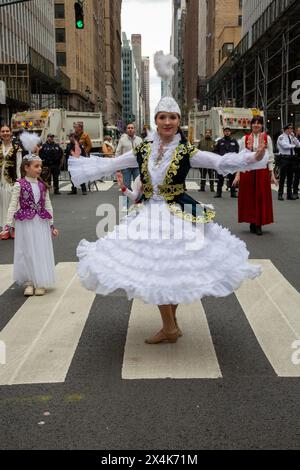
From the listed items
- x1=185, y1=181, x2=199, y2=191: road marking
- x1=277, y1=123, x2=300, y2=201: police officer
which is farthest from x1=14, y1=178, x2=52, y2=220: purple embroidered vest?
x1=185, y1=181, x2=199, y2=191: road marking

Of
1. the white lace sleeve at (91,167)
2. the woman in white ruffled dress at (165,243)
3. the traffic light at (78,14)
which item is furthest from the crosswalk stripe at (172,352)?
the traffic light at (78,14)

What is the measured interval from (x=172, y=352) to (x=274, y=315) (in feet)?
4.69

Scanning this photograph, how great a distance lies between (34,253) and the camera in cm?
645

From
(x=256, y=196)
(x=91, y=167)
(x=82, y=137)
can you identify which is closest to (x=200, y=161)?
(x=91, y=167)

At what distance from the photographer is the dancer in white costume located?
4.30m

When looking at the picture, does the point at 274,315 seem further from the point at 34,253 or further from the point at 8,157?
the point at 8,157

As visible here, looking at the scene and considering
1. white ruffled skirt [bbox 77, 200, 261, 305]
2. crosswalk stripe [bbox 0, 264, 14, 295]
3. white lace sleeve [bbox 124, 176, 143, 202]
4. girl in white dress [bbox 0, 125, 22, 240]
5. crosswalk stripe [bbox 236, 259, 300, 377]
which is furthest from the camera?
girl in white dress [bbox 0, 125, 22, 240]

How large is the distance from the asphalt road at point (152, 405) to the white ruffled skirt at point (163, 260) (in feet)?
2.00

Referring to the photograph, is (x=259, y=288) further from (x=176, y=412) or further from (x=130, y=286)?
(x=176, y=412)

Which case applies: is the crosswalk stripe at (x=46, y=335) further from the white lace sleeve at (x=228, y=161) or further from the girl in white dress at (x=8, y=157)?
the girl in white dress at (x=8, y=157)

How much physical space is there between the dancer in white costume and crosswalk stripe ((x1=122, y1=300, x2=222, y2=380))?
166mm

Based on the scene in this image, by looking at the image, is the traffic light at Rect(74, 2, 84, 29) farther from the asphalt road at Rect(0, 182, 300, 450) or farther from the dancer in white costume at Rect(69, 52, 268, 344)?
the asphalt road at Rect(0, 182, 300, 450)

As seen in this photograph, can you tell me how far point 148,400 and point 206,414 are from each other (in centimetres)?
42

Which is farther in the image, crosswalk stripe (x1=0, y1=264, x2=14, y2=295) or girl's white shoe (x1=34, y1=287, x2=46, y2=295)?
crosswalk stripe (x1=0, y1=264, x2=14, y2=295)
